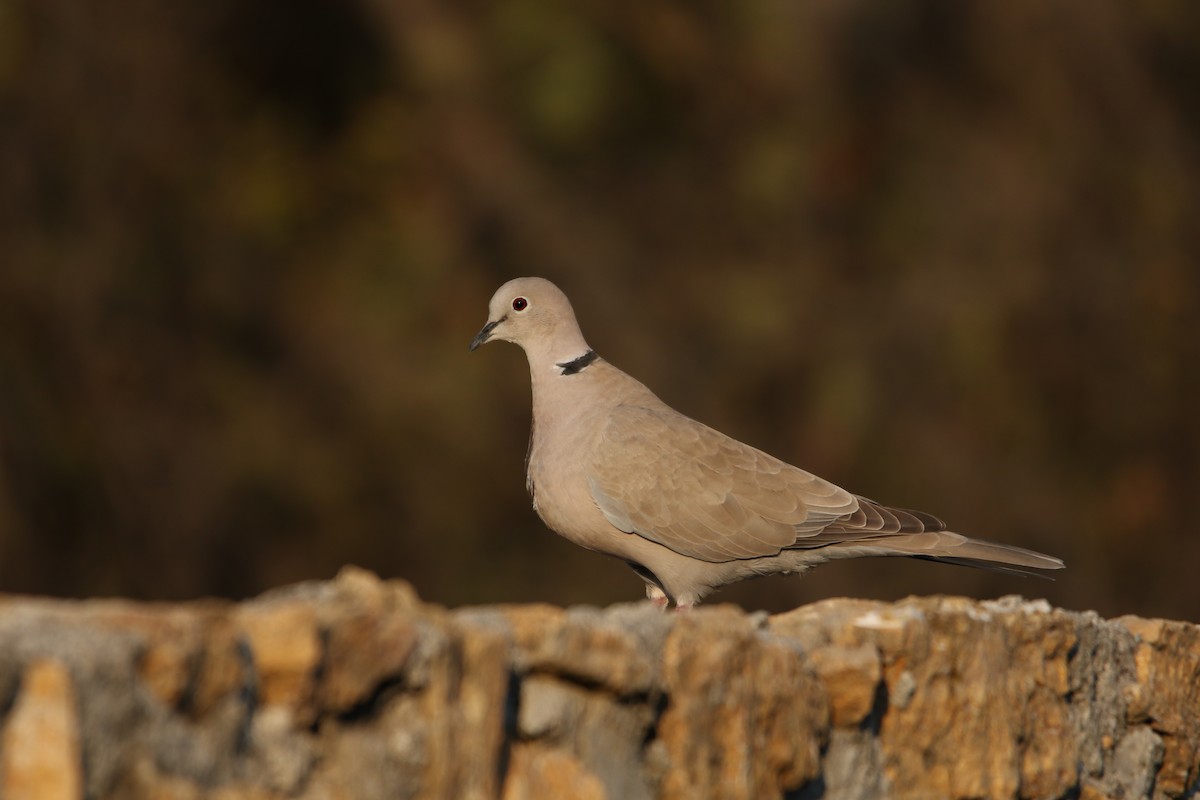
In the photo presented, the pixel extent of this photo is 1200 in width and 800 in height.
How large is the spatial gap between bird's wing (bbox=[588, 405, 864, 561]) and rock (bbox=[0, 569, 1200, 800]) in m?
1.07

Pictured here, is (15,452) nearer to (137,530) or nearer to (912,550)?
(137,530)

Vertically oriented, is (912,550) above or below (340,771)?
above

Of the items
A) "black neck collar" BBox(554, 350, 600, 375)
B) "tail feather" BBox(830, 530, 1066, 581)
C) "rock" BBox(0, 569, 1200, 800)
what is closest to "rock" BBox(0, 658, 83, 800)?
"rock" BBox(0, 569, 1200, 800)

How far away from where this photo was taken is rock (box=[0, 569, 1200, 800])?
2.05 m

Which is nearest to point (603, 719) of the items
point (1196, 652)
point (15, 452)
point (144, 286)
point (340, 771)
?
point (340, 771)

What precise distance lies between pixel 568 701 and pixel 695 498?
2.47 m

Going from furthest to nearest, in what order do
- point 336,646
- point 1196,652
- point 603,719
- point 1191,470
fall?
1. point 1191,470
2. point 1196,652
3. point 603,719
4. point 336,646

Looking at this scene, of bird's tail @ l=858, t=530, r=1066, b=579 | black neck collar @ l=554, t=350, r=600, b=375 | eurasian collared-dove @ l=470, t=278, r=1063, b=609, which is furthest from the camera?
black neck collar @ l=554, t=350, r=600, b=375

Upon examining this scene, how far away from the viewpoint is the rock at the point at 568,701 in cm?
205

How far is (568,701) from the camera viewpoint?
2.70m

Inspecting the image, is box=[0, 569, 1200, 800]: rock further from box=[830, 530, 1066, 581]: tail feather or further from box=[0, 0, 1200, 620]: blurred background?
box=[0, 0, 1200, 620]: blurred background

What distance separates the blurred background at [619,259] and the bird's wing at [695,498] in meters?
7.41

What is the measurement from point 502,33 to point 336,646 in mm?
12477

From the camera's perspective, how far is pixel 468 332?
13969mm
